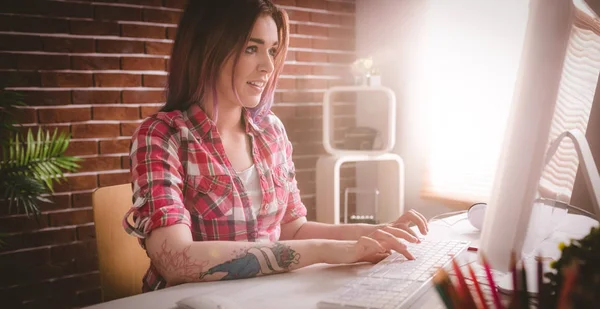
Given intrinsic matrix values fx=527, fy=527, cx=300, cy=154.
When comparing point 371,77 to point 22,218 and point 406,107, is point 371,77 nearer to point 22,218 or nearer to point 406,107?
point 406,107

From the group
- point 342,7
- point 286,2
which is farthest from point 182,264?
point 342,7

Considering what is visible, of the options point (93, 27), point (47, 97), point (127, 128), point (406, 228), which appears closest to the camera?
point (406, 228)

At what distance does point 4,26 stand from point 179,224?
1870 mm

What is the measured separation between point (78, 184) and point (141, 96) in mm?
561

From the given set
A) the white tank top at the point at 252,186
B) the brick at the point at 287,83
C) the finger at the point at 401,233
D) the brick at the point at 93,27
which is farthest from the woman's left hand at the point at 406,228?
the brick at the point at 287,83

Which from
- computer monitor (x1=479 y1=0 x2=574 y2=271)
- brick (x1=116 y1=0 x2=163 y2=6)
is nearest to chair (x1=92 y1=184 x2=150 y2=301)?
computer monitor (x1=479 y1=0 x2=574 y2=271)

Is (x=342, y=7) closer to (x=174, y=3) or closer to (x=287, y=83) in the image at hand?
(x=287, y=83)

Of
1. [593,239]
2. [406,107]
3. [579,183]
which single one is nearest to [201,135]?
[593,239]

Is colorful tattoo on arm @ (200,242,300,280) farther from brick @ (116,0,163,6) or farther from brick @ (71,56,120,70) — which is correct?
brick @ (116,0,163,6)

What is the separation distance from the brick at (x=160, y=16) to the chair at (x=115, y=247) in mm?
1610

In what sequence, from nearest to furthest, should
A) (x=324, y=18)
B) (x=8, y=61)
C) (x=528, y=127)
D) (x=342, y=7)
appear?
(x=528, y=127) → (x=8, y=61) → (x=324, y=18) → (x=342, y=7)

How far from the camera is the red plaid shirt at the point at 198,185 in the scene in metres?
1.14

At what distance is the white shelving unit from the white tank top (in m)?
1.78

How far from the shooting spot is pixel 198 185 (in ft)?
4.29
